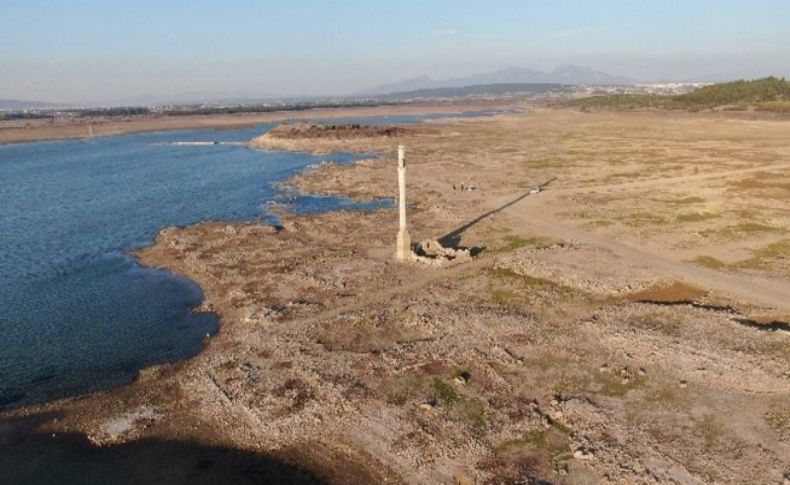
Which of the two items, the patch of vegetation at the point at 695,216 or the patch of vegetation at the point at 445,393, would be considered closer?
the patch of vegetation at the point at 445,393

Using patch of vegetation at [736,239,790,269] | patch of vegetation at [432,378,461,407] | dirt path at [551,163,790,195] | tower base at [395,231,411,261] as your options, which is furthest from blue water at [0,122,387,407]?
patch of vegetation at [736,239,790,269]

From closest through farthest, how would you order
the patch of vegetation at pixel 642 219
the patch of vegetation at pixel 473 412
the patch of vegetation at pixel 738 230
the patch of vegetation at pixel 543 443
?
the patch of vegetation at pixel 543 443
the patch of vegetation at pixel 473 412
the patch of vegetation at pixel 738 230
the patch of vegetation at pixel 642 219

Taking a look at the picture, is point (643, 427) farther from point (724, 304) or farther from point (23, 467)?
point (23, 467)

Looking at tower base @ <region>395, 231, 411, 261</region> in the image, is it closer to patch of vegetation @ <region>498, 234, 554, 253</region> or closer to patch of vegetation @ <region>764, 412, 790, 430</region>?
patch of vegetation @ <region>498, 234, 554, 253</region>

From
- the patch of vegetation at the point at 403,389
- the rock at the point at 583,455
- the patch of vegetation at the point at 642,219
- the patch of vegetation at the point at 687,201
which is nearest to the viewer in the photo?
the rock at the point at 583,455

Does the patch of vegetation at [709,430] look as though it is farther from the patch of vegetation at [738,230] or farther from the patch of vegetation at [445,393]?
the patch of vegetation at [738,230]

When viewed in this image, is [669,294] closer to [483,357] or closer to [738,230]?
[483,357]

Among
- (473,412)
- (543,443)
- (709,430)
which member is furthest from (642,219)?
(543,443)

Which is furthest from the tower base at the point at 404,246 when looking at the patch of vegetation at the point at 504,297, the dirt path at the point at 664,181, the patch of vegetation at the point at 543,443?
the dirt path at the point at 664,181
